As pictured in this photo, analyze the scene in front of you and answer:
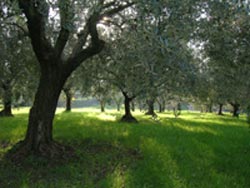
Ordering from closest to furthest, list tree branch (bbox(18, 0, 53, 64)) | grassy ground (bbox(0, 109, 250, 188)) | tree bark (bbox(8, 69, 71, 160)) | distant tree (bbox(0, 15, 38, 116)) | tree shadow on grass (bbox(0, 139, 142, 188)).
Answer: tree branch (bbox(18, 0, 53, 64))
tree shadow on grass (bbox(0, 139, 142, 188))
grassy ground (bbox(0, 109, 250, 188))
tree bark (bbox(8, 69, 71, 160))
distant tree (bbox(0, 15, 38, 116))

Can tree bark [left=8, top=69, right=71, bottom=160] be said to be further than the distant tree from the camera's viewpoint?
No

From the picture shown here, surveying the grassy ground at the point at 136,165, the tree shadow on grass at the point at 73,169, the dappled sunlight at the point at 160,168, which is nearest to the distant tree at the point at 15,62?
the grassy ground at the point at 136,165

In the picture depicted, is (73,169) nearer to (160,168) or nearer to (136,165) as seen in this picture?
(136,165)

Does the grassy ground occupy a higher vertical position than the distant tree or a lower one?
lower

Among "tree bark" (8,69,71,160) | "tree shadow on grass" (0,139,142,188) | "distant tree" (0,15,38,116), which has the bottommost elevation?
"tree shadow on grass" (0,139,142,188)

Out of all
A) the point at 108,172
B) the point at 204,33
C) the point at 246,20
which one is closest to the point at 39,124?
the point at 108,172

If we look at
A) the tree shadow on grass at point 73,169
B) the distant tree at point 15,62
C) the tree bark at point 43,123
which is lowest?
the tree shadow on grass at point 73,169

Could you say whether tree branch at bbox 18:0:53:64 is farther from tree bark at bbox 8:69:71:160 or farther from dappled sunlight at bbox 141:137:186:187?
dappled sunlight at bbox 141:137:186:187

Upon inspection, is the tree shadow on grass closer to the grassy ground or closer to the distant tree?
the grassy ground

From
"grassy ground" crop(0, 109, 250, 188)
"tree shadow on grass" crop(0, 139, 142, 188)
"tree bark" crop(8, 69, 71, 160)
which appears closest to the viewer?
"tree shadow on grass" crop(0, 139, 142, 188)

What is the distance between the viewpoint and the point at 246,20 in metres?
13.9

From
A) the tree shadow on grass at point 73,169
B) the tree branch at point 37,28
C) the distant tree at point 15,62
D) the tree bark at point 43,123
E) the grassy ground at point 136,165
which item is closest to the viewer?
the tree branch at point 37,28

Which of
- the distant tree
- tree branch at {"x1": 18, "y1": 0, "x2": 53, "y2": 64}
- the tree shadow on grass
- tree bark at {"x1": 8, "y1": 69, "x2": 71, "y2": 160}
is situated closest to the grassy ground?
the tree shadow on grass

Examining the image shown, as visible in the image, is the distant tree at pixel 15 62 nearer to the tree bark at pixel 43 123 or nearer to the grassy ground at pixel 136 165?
the tree bark at pixel 43 123
